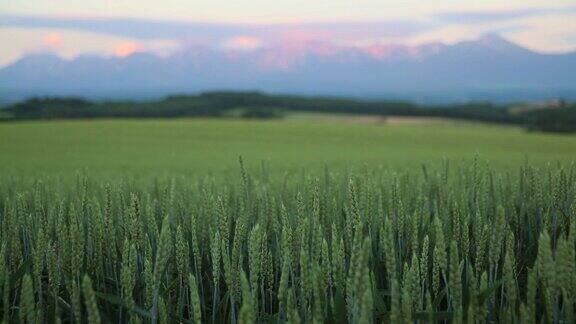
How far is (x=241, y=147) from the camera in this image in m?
7.64

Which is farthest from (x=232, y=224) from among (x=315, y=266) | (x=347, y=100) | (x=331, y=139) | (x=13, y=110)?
(x=347, y=100)

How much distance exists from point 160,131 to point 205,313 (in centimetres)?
955

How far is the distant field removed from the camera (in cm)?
529

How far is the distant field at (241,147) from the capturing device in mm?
5293

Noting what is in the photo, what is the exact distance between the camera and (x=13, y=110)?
1433 centimetres

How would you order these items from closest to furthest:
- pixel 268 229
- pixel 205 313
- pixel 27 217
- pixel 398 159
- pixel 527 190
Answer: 1. pixel 205 313
2. pixel 27 217
3. pixel 268 229
4. pixel 527 190
5. pixel 398 159

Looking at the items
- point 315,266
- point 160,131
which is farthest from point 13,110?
point 315,266

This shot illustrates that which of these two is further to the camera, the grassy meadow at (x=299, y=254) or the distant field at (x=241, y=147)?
the distant field at (x=241, y=147)

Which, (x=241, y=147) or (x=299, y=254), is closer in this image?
(x=299, y=254)

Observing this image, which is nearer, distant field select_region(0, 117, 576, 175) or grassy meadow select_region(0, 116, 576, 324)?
grassy meadow select_region(0, 116, 576, 324)

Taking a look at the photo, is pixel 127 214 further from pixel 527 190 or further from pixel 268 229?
pixel 527 190

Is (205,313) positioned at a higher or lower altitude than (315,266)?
lower

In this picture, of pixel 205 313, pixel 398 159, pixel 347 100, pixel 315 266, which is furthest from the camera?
pixel 347 100

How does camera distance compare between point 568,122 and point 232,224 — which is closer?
point 232,224
